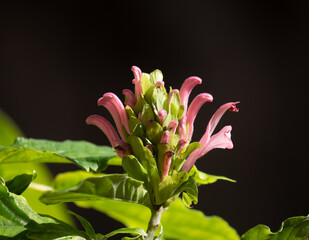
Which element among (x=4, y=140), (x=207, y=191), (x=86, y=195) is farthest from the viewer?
(x=207, y=191)

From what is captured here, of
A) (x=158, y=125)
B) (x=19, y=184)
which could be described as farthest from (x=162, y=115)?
(x=19, y=184)

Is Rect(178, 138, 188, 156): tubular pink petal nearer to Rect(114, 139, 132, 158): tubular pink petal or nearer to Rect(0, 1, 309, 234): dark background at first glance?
Rect(114, 139, 132, 158): tubular pink petal

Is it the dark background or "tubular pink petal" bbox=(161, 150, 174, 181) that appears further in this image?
the dark background

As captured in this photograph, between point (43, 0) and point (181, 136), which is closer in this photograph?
point (181, 136)

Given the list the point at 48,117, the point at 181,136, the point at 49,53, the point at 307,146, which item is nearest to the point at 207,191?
the point at 307,146

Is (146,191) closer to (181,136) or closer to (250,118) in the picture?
(181,136)

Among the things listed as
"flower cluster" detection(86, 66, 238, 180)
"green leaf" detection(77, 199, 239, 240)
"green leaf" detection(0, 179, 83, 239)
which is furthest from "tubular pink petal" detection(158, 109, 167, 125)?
"green leaf" detection(77, 199, 239, 240)

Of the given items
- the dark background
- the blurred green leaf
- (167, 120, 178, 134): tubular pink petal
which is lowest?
the dark background

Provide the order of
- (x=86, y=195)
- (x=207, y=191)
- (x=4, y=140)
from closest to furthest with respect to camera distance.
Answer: (x=86, y=195) → (x=4, y=140) → (x=207, y=191)
